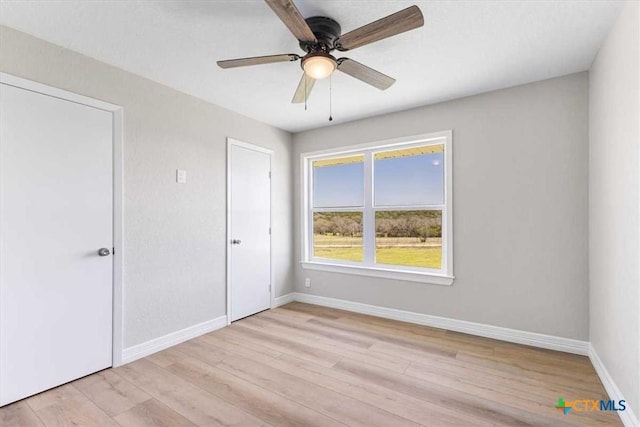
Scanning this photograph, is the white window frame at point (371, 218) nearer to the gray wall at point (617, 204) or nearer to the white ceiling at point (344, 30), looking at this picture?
the white ceiling at point (344, 30)

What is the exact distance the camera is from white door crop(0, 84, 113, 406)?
2.01 metres

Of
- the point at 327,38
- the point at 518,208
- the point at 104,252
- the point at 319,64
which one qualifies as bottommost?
the point at 104,252

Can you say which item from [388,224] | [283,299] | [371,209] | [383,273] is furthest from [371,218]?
[283,299]

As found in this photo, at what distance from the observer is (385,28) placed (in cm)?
160

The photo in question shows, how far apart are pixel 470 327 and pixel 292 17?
10.5 feet

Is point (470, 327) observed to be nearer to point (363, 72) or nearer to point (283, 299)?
point (283, 299)

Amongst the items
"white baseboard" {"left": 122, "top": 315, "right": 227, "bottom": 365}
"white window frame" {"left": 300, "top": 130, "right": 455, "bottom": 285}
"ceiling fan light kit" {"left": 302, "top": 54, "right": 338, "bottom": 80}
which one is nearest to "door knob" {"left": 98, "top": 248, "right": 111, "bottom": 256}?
"white baseboard" {"left": 122, "top": 315, "right": 227, "bottom": 365}

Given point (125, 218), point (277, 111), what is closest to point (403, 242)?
point (277, 111)

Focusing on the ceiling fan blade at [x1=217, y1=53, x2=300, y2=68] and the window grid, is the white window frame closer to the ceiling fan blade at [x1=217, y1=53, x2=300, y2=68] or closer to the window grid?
the window grid

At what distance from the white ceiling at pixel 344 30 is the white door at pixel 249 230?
0.91 m

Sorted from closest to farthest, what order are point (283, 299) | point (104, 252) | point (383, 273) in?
point (104, 252) → point (383, 273) → point (283, 299)

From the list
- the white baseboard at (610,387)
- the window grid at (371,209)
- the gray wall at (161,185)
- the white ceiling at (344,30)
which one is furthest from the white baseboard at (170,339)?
the white baseboard at (610,387)

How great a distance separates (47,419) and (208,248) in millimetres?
1746

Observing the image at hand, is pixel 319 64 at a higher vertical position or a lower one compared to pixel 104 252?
higher
